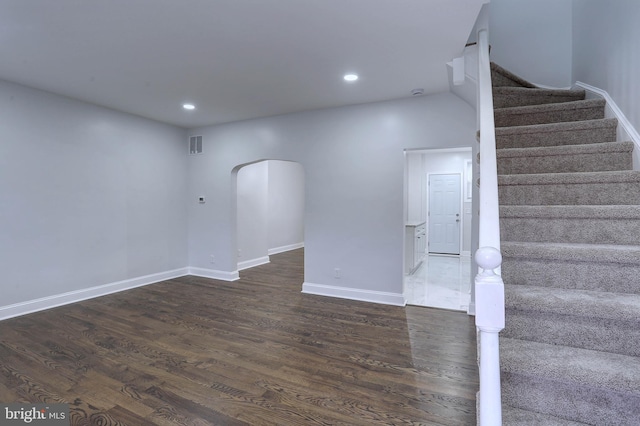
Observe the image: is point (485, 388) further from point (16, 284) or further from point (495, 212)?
point (16, 284)

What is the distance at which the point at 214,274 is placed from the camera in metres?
5.51

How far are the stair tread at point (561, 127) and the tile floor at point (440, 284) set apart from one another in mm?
2236

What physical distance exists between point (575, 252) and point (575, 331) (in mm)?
424

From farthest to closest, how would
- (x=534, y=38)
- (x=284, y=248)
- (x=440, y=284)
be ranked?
(x=284, y=248)
(x=440, y=284)
(x=534, y=38)

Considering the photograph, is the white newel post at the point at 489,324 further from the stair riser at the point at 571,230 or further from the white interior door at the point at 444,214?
the white interior door at the point at 444,214

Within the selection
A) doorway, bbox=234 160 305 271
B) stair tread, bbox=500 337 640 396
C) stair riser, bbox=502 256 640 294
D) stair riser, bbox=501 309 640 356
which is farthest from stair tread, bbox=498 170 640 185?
doorway, bbox=234 160 305 271

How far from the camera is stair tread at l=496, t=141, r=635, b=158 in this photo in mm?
2142

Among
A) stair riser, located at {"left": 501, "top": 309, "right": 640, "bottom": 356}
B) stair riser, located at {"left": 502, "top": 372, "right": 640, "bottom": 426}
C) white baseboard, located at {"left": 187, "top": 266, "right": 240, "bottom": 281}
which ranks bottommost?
white baseboard, located at {"left": 187, "top": 266, "right": 240, "bottom": 281}

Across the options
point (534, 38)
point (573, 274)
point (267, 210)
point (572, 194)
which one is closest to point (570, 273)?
point (573, 274)

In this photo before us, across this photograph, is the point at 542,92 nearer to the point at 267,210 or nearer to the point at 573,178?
the point at 573,178

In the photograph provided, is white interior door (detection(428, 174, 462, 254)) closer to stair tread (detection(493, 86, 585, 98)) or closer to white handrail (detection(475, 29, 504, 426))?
stair tread (detection(493, 86, 585, 98))

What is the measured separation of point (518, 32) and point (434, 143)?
1626 millimetres

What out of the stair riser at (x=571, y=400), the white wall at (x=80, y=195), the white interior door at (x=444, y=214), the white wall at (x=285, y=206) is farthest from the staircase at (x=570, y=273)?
the white wall at (x=285, y=206)

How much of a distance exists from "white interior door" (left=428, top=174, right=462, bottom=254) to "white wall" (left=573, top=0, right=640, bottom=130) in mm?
4564
